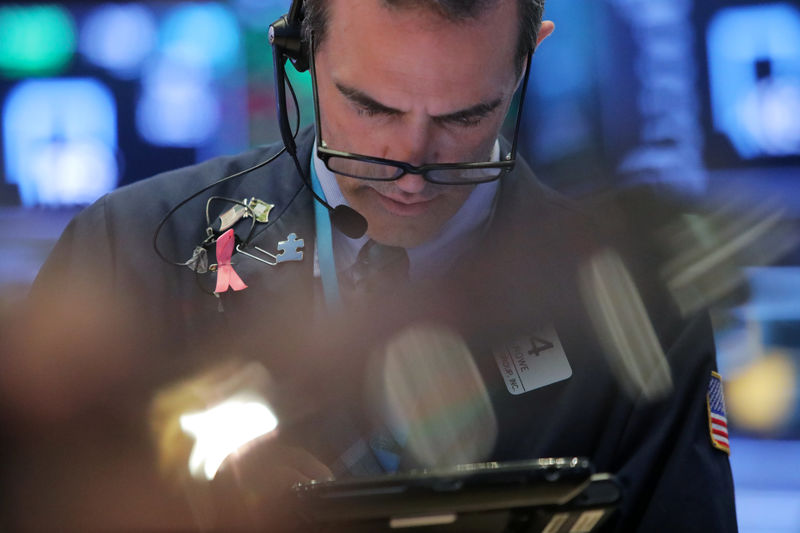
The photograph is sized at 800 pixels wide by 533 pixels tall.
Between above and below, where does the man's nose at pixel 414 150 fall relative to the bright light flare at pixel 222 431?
above

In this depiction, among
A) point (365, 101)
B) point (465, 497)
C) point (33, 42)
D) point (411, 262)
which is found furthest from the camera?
point (33, 42)

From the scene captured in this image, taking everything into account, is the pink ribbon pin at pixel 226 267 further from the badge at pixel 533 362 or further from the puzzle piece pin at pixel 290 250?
the badge at pixel 533 362

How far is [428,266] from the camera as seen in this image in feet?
5.10

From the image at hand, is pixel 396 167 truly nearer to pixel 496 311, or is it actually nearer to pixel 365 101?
pixel 365 101

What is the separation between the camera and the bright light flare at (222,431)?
118cm

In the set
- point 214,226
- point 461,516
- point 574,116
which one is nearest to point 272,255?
point 214,226

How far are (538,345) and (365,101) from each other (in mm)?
487

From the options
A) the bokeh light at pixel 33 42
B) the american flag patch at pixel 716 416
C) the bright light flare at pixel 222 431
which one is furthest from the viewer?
the bokeh light at pixel 33 42

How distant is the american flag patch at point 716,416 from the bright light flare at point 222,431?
0.63 meters

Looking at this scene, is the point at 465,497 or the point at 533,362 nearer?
the point at 465,497

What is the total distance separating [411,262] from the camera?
5.03ft

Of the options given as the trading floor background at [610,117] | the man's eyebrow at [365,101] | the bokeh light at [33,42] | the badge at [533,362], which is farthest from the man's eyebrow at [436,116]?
the bokeh light at [33,42]

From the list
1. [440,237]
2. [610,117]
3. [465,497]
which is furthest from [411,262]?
[610,117]

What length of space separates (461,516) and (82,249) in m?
0.95
